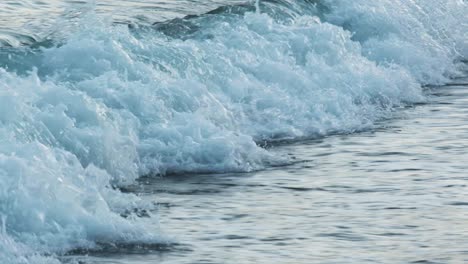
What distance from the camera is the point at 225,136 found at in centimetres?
1441

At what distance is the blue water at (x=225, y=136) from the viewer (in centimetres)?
1065

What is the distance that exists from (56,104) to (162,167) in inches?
43.9

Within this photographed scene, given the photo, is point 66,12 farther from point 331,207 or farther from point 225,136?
point 331,207

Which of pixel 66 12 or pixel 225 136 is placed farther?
pixel 66 12

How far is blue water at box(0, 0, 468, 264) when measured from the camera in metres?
10.6

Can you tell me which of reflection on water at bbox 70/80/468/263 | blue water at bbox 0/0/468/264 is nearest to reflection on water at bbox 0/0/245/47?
blue water at bbox 0/0/468/264

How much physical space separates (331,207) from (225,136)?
2.63 m

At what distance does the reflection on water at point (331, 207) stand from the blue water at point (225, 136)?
2cm

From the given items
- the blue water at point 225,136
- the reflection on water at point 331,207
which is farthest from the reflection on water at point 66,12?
the reflection on water at point 331,207

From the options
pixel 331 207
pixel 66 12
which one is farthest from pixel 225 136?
pixel 66 12

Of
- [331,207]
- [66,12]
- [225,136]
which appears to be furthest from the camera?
[66,12]

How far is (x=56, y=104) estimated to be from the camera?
13.5 metres

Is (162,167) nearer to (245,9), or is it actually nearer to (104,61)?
(104,61)

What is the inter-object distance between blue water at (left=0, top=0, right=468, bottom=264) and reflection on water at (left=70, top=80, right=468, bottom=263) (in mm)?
25
